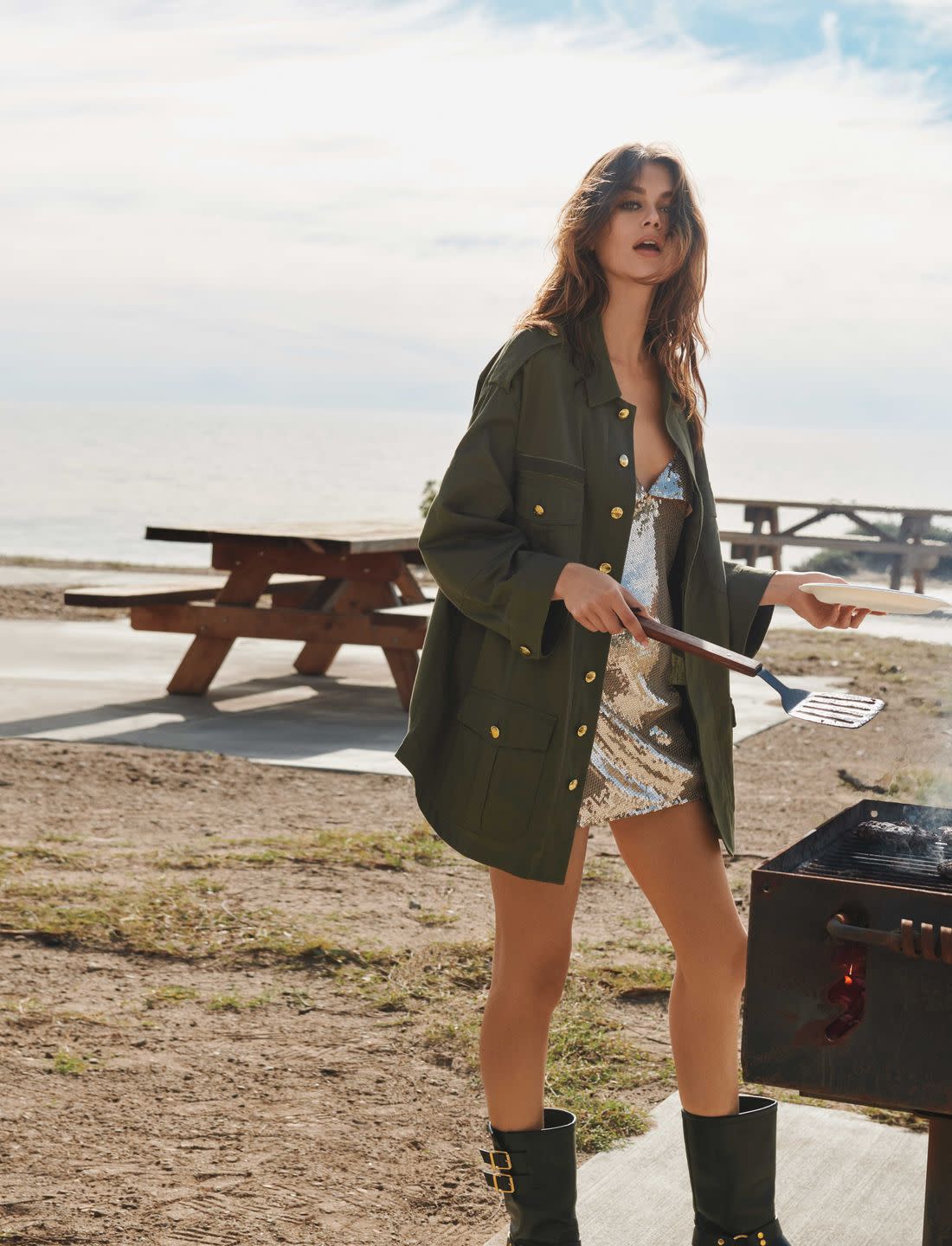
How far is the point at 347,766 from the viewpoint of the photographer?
7.05 m

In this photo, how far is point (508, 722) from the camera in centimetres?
245

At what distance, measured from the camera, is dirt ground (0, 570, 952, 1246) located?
2.97 m

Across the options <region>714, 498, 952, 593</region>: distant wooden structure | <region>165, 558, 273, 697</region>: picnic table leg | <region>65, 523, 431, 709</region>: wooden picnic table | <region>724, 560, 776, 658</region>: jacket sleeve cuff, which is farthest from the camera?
<region>714, 498, 952, 593</region>: distant wooden structure

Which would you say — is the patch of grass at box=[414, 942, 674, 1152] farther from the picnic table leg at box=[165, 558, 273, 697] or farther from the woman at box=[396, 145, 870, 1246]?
the picnic table leg at box=[165, 558, 273, 697]

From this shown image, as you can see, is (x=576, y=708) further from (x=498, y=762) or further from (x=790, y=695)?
(x=790, y=695)

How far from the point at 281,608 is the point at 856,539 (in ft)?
35.3

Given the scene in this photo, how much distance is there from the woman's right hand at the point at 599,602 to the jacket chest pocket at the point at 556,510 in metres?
0.15

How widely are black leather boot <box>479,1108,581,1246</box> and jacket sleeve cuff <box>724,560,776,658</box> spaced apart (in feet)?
2.97

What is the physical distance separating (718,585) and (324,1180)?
4.70ft

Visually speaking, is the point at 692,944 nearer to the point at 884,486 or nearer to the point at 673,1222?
the point at 673,1222

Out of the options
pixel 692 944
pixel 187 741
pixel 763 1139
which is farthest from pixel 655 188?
pixel 187 741

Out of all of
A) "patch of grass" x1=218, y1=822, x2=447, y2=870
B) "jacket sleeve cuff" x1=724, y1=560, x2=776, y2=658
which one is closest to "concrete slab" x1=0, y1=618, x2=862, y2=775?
"patch of grass" x1=218, y1=822, x2=447, y2=870

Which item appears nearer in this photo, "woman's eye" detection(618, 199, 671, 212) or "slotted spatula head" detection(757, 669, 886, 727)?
"slotted spatula head" detection(757, 669, 886, 727)

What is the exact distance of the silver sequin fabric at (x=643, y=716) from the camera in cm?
250
